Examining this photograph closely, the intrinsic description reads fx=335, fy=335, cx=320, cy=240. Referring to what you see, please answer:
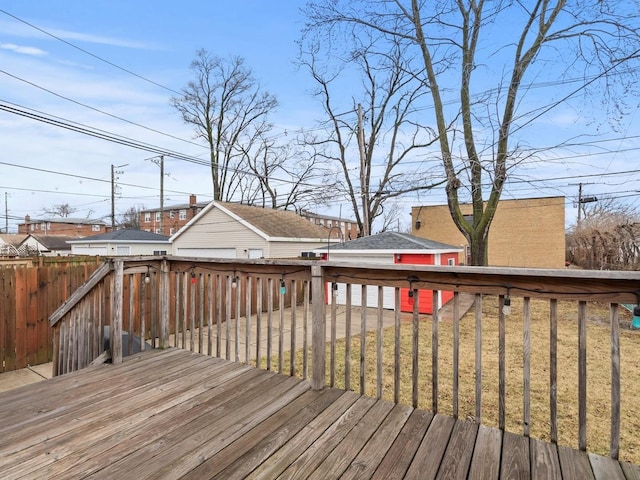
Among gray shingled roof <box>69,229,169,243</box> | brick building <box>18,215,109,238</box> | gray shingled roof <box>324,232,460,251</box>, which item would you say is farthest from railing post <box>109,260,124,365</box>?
brick building <box>18,215,109,238</box>

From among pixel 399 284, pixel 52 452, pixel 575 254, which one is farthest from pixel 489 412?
pixel 575 254

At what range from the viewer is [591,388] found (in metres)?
3.87

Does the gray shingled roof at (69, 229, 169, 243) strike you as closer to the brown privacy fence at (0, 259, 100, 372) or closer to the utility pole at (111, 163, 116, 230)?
the utility pole at (111, 163, 116, 230)

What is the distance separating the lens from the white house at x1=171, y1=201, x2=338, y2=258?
15.0 meters

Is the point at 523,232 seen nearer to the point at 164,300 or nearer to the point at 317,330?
the point at 317,330

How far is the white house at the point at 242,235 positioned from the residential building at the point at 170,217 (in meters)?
12.6

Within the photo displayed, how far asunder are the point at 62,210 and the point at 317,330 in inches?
2153

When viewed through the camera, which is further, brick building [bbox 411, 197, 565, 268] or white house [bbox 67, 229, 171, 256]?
white house [bbox 67, 229, 171, 256]

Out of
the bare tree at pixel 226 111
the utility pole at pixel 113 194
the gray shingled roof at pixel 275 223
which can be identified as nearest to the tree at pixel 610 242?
the gray shingled roof at pixel 275 223

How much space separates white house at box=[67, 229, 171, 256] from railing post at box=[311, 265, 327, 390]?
18.2 m

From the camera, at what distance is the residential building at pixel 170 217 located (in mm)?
32438

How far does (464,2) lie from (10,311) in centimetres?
1286

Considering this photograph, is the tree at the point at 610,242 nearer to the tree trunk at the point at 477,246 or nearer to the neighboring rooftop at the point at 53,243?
the tree trunk at the point at 477,246

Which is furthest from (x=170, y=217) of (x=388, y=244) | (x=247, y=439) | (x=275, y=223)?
(x=247, y=439)
